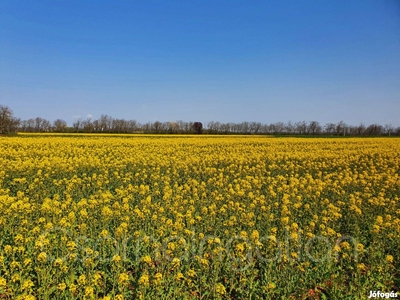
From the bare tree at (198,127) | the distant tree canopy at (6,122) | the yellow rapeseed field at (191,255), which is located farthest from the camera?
the bare tree at (198,127)

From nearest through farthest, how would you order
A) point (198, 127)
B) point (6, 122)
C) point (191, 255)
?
point (191, 255), point (6, 122), point (198, 127)

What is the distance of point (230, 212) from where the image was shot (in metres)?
8.67

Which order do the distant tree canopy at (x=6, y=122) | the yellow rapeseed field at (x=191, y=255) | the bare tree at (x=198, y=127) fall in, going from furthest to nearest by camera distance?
the bare tree at (x=198, y=127) → the distant tree canopy at (x=6, y=122) → the yellow rapeseed field at (x=191, y=255)

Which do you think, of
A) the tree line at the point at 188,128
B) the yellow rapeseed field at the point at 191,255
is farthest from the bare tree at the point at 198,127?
the yellow rapeseed field at the point at 191,255

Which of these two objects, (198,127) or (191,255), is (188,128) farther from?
(191,255)

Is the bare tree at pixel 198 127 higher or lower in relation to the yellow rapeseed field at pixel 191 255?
higher

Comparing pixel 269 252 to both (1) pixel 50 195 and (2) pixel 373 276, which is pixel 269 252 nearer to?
(2) pixel 373 276

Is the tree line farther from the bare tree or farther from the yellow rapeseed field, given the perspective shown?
the yellow rapeseed field

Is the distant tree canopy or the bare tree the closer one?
the distant tree canopy

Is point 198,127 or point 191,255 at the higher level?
point 198,127

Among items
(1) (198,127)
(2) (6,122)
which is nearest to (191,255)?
(2) (6,122)

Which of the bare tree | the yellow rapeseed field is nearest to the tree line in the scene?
the bare tree

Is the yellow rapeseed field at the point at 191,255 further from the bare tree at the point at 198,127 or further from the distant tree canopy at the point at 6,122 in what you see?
the bare tree at the point at 198,127

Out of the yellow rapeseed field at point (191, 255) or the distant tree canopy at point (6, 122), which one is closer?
the yellow rapeseed field at point (191, 255)
